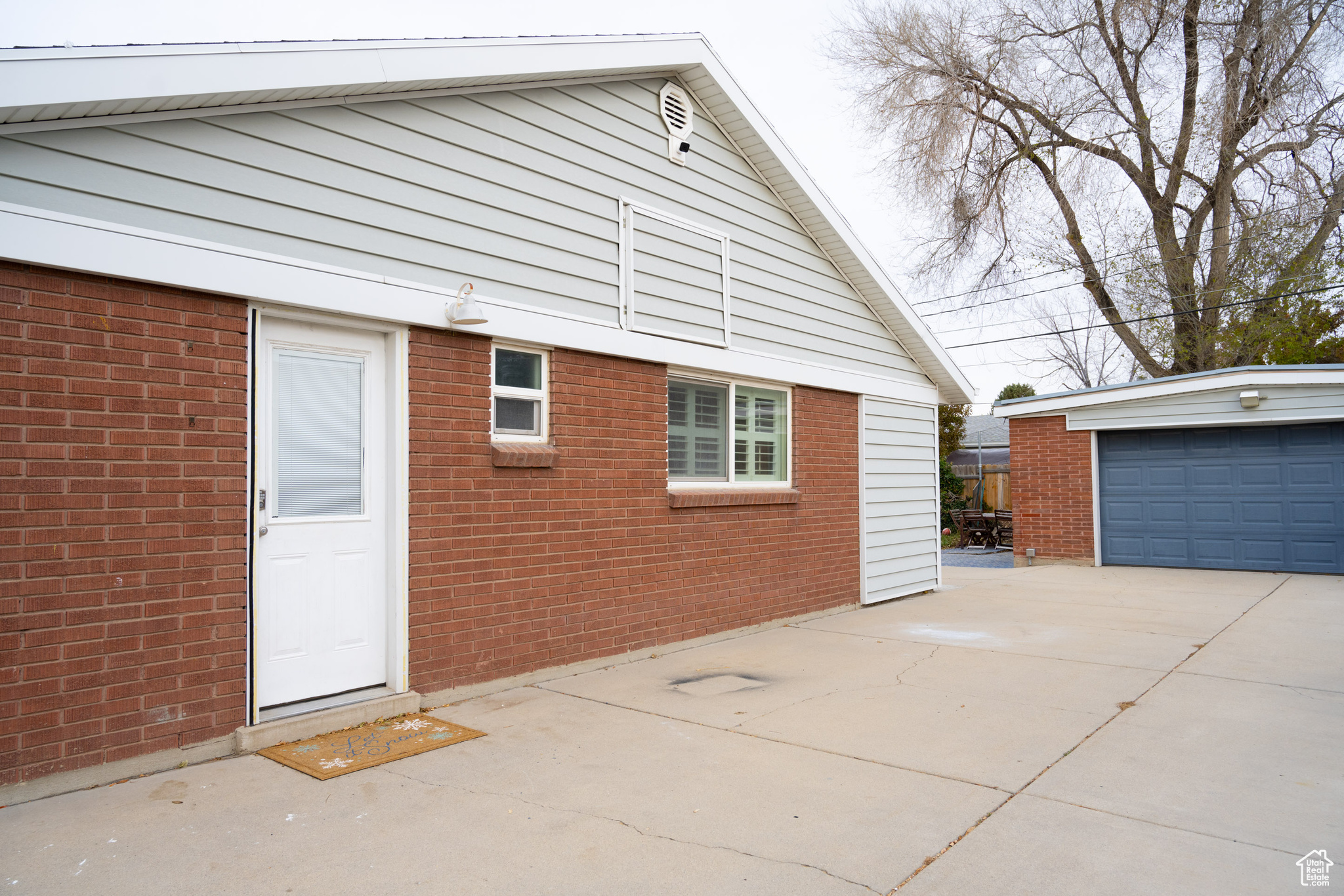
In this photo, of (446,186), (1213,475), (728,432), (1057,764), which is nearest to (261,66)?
(446,186)

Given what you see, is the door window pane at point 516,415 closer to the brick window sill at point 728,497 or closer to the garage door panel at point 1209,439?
the brick window sill at point 728,497

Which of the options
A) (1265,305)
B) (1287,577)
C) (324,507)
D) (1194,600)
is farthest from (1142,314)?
(324,507)

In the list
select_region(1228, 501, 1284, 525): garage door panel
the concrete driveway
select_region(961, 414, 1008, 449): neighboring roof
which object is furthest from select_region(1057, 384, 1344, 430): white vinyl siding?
select_region(961, 414, 1008, 449): neighboring roof

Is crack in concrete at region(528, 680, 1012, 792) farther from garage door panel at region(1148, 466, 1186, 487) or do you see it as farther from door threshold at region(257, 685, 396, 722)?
garage door panel at region(1148, 466, 1186, 487)

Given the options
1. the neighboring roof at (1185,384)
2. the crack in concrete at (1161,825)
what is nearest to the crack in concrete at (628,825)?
the crack in concrete at (1161,825)

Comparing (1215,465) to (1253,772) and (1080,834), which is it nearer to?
(1253,772)

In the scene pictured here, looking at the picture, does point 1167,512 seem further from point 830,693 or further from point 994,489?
point 994,489

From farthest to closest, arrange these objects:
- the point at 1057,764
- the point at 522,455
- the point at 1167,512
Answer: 1. the point at 1167,512
2. the point at 522,455
3. the point at 1057,764

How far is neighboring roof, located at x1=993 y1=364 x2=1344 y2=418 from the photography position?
12.0 metres

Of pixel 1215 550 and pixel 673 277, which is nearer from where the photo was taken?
pixel 673 277

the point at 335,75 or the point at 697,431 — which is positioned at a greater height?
the point at 335,75

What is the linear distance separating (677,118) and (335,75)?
11.4ft

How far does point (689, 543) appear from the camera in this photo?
24.8ft

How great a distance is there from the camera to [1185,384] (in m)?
13.1
